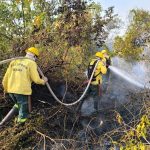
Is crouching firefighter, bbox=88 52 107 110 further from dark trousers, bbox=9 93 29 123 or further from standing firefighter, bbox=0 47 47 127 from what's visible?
dark trousers, bbox=9 93 29 123

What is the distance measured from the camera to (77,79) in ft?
35.6

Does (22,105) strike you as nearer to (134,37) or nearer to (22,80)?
(22,80)

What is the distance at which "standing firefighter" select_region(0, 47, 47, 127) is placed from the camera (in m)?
7.97

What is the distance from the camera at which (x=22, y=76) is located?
26.1 feet

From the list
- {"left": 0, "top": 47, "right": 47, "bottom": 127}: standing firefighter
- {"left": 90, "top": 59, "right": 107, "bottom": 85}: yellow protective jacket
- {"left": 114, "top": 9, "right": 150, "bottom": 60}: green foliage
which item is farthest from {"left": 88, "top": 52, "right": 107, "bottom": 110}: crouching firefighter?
{"left": 114, "top": 9, "right": 150, "bottom": 60}: green foliage

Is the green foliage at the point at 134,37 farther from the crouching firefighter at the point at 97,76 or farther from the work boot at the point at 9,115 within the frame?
the work boot at the point at 9,115

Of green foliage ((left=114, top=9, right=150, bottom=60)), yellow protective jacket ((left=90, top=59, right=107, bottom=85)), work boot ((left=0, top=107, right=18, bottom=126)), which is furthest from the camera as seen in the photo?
green foliage ((left=114, top=9, right=150, bottom=60))

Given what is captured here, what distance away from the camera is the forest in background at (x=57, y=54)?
8.23 meters

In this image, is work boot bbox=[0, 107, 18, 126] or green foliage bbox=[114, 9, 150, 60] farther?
green foliage bbox=[114, 9, 150, 60]

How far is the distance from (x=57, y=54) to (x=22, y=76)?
102 inches

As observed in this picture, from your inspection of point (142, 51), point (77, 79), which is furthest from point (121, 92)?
point (142, 51)

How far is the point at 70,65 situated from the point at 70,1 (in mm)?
1896

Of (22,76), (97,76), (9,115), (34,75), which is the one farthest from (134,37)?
(22,76)

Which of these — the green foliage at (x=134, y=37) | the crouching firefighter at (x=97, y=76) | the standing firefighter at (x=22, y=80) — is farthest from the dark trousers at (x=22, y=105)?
the green foliage at (x=134, y=37)
